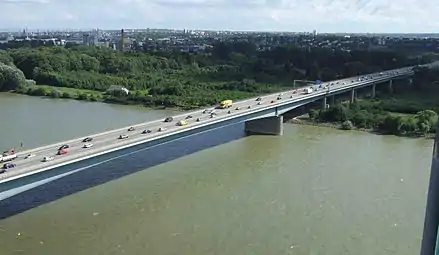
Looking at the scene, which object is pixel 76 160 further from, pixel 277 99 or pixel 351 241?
pixel 277 99

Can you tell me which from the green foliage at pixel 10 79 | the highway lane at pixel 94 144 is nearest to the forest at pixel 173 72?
the green foliage at pixel 10 79

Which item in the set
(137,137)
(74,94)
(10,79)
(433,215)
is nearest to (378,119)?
(137,137)

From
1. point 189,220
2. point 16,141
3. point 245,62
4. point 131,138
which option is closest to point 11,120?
point 16,141

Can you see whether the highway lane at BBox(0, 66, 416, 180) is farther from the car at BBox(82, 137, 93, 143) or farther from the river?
the river

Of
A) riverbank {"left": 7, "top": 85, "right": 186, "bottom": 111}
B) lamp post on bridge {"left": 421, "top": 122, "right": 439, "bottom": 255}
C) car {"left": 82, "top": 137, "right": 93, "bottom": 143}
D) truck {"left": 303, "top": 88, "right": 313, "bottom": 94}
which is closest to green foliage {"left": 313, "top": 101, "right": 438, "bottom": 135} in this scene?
truck {"left": 303, "top": 88, "right": 313, "bottom": 94}

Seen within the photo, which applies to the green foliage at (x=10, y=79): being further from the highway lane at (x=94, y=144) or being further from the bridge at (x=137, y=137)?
the highway lane at (x=94, y=144)

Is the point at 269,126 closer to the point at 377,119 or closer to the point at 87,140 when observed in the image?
the point at 377,119
